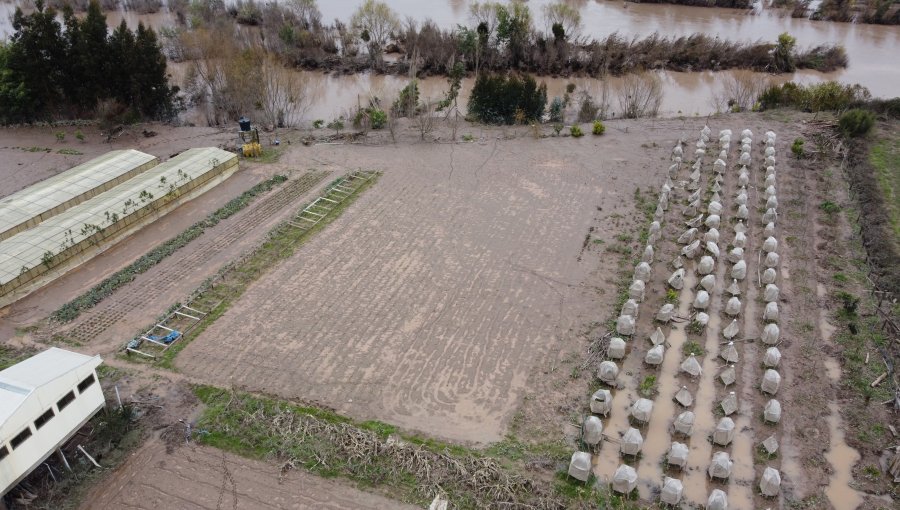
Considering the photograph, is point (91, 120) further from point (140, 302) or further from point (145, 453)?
point (145, 453)

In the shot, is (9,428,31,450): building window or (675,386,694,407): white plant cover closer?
(9,428,31,450): building window

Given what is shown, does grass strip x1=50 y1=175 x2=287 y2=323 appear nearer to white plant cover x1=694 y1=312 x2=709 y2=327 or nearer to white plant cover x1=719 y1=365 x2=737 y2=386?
white plant cover x1=694 y1=312 x2=709 y2=327

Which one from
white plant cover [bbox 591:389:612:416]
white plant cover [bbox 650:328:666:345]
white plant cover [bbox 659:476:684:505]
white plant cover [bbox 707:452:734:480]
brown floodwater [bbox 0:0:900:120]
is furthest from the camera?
brown floodwater [bbox 0:0:900:120]

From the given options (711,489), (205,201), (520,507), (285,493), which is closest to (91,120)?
(205,201)

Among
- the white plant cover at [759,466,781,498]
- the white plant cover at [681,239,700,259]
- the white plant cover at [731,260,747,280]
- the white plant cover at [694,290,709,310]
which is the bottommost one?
the white plant cover at [759,466,781,498]

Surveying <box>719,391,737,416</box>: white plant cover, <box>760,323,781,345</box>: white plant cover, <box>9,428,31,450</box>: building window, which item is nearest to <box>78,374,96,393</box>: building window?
<box>9,428,31,450</box>: building window

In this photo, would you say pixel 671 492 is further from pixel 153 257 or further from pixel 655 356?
pixel 153 257

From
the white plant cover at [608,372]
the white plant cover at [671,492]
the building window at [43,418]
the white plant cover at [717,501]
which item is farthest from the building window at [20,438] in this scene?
the white plant cover at [717,501]
